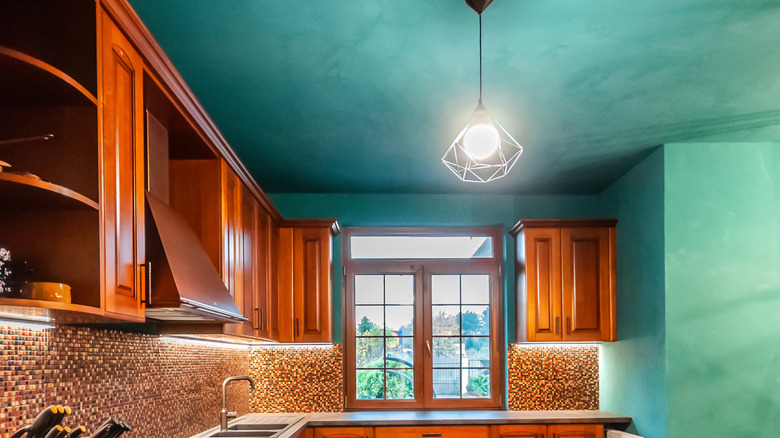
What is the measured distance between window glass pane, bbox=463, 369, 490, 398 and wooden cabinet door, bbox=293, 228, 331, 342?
1307 millimetres

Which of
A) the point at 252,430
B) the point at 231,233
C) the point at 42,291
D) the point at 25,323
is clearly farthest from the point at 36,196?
the point at 252,430

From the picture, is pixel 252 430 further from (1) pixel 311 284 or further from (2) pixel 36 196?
(2) pixel 36 196

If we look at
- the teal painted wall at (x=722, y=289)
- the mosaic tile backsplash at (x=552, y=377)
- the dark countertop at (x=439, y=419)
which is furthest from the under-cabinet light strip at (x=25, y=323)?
the mosaic tile backsplash at (x=552, y=377)

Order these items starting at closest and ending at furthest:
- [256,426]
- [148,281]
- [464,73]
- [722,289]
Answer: [148,281] < [464,73] < [722,289] < [256,426]

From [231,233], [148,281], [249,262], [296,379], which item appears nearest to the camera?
[148,281]

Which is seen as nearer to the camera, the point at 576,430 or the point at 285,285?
the point at 576,430

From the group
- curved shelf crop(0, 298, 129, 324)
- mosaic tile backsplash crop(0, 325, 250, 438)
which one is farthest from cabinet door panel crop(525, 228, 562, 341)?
curved shelf crop(0, 298, 129, 324)

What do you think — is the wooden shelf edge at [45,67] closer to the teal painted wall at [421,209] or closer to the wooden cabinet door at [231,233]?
the wooden cabinet door at [231,233]

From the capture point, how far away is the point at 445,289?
600cm

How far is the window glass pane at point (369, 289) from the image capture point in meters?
5.98

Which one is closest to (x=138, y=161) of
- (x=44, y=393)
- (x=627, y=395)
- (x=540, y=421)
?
(x=44, y=393)

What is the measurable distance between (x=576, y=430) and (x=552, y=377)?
77 centimetres

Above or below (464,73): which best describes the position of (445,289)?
below

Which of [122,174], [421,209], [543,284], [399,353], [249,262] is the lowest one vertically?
[399,353]
